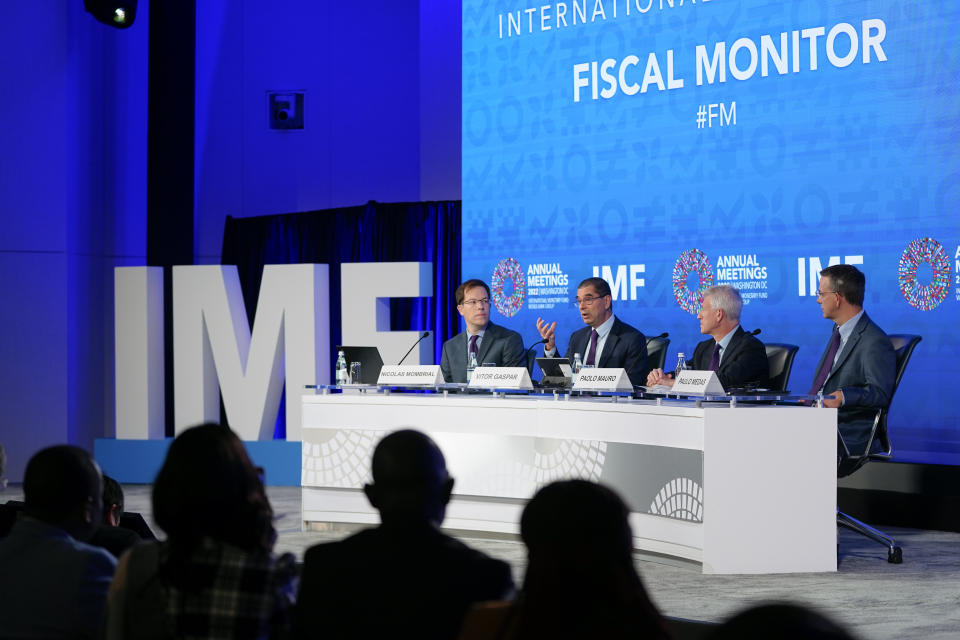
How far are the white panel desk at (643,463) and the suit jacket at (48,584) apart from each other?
3142mm

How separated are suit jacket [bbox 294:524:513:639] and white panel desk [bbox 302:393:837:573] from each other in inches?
124

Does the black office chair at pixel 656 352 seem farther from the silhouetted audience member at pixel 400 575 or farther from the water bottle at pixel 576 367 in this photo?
the silhouetted audience member at pixel 400 575

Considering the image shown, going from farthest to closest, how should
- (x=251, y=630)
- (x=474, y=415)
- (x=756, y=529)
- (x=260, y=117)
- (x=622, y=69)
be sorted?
(x=260, y=117) < (x=622, y=69) < (x=474, y=415) < (x=756, y=529) < (x=251, y=630)

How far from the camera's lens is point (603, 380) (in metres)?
5.27

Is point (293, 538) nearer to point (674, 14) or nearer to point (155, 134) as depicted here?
point (674, 14)

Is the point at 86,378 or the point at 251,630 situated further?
the point at 86,378

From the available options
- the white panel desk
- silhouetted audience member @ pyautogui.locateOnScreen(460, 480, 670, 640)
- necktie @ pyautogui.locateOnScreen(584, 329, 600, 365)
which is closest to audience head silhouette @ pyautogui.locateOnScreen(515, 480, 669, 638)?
silhouetted audience member @ pyautogui.locateOnScreen(460, 480, 670, 640)

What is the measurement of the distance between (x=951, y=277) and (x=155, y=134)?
635cm

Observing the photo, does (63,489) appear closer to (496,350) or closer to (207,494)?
(207,494)

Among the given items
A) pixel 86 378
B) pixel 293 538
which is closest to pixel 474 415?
pixel 293 538

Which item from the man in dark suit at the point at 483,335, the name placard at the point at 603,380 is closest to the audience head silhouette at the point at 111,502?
the name placard at the point at 603,380

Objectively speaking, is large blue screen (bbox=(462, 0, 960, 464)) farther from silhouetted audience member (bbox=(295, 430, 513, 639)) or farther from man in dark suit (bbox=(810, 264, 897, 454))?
silhouetted audience member (bbox=(295, 430, 513, 639))

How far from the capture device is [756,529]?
470 centimetres

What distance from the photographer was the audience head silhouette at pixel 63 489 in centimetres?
196
